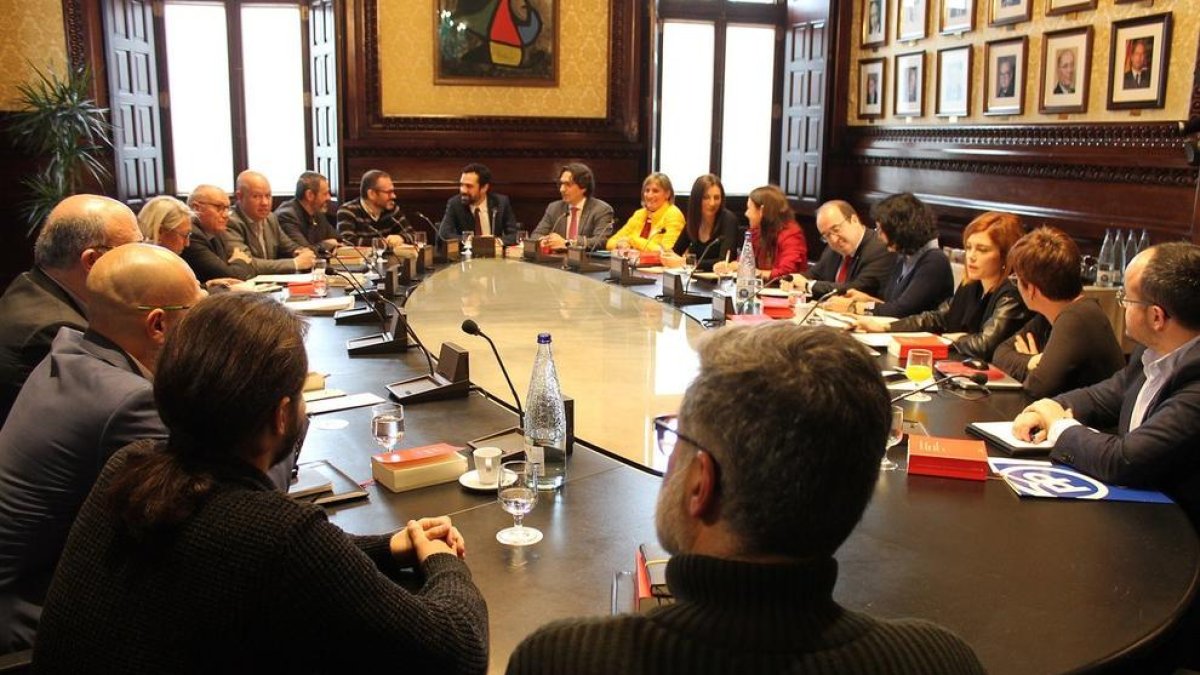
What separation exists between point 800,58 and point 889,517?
7.22 meters

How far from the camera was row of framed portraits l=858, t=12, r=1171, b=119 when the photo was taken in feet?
17.3

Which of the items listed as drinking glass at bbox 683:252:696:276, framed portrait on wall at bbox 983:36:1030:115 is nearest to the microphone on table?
drinking glass at bbox 683:252:696:276

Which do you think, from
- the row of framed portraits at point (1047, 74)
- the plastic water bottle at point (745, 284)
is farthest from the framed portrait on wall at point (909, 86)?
the plastic water bottle at point (745, 284)

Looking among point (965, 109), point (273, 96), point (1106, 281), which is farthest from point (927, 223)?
point (273, 96)

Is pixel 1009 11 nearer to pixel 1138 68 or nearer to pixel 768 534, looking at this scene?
pixel 1138 68

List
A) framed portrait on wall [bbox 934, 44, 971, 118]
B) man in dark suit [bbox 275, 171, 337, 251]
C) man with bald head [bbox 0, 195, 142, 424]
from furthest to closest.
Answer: framed portrait on wall [bbox 934, 44, 971, 118], man in dark suit [bbox 275, 171, 337, 251], man with bald head [bbox 0, 195, 142, 424]

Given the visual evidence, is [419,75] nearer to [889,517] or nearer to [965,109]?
[965,109]

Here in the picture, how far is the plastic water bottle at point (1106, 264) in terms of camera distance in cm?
507

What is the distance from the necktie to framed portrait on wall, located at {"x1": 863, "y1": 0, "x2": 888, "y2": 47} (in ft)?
9.19

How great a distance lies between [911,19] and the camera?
7.36 metres

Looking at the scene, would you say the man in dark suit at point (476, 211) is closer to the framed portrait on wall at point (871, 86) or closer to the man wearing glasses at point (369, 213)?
the man wearing glasses at point (369, 213)

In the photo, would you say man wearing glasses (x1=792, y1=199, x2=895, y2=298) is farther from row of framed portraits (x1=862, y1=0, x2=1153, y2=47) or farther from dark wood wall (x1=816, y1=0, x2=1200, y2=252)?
row of framed portraits (x1=862, y1=0, x2=1153, y2=47)

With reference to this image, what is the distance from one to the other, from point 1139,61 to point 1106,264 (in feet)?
3.70

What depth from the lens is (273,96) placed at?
27.9 feet
